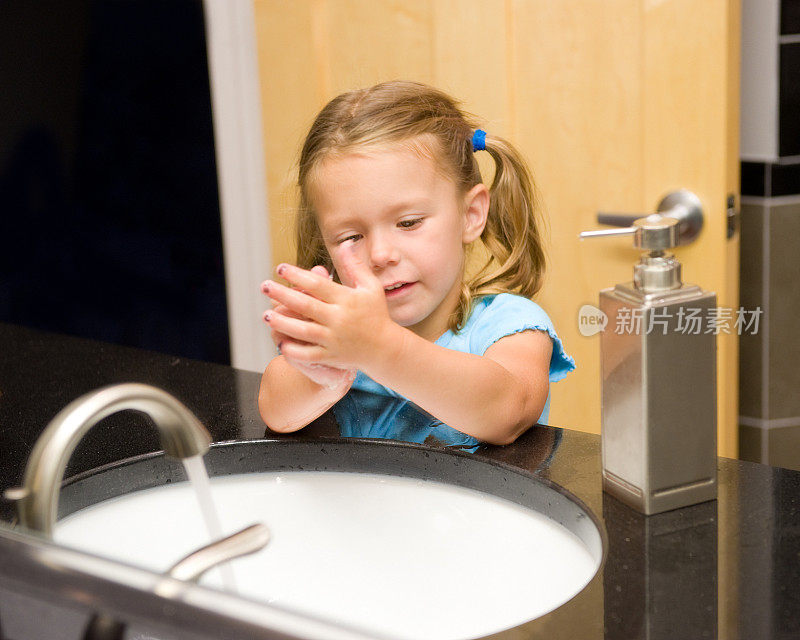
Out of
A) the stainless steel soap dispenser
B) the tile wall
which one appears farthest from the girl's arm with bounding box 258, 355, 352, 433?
the tile wall

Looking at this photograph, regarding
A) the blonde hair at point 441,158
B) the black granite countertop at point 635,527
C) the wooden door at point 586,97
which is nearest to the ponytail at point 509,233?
the blonde hair at point 441,158

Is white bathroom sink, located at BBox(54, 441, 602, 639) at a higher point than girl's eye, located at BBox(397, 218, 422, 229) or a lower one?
lower

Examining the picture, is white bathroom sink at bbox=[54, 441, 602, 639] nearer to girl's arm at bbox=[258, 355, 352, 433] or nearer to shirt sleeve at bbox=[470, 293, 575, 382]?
girl's arm at bbox=[258, 355, 352, 433]

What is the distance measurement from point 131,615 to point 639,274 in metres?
0.31

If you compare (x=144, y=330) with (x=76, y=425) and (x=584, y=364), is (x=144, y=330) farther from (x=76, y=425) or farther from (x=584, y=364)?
(x=76, y=425)

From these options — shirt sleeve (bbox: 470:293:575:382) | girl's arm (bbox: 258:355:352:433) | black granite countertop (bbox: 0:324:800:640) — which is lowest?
black granite countertop (bbox: 0:324:800:640)

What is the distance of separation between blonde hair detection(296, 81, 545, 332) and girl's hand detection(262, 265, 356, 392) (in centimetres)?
16

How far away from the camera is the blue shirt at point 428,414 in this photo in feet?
2.45

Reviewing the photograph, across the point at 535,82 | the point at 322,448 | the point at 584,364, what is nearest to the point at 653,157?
the point at 535,82

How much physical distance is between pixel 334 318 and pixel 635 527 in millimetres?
198

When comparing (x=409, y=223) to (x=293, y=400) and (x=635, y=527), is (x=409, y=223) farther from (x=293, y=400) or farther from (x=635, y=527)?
(x=635, y=527)

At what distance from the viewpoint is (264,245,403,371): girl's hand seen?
22.5 inches

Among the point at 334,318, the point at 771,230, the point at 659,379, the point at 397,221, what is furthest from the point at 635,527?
the point at 771,230

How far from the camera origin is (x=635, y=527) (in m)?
0.54
